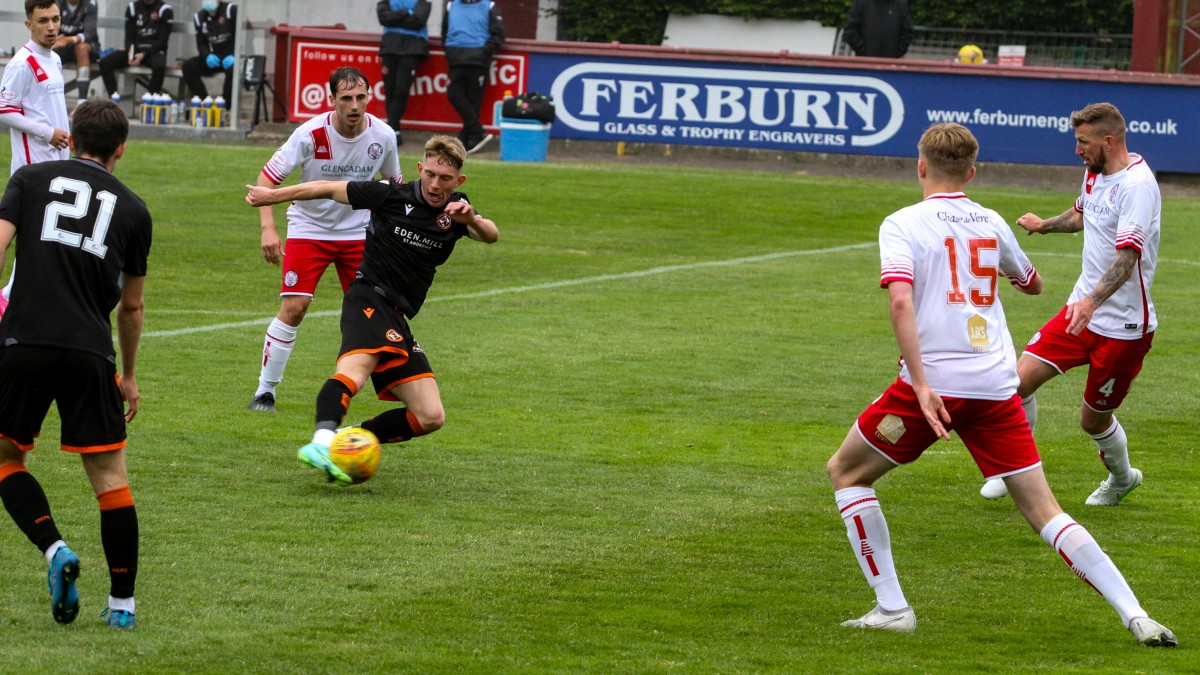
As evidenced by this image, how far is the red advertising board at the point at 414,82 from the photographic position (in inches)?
1002

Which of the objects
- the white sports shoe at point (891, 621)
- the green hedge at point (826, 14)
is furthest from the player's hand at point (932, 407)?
the green hedge at point (826, 14)

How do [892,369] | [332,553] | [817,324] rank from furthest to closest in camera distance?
[817,324], [892,369], [332,553]

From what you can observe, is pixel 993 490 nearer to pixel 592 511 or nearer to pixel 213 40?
pixel 592 511

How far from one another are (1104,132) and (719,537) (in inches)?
114

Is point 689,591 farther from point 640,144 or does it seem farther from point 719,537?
point 640,144

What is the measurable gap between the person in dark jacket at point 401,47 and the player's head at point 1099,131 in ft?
57.9

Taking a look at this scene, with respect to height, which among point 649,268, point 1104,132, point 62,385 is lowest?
point 649,268

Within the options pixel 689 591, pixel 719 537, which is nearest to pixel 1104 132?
pixel 719 537

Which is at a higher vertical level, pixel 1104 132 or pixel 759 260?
pixel 1104 132

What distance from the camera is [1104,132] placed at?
8.07 metres

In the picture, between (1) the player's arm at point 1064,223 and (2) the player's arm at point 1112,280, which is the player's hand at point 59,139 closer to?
(1) the player's arm at point 1064,223

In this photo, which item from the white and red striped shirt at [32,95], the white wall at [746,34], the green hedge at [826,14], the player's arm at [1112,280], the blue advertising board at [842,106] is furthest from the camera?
the white wall at [746,34]

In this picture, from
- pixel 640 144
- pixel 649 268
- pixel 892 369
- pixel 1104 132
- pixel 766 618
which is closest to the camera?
pixel 766 618

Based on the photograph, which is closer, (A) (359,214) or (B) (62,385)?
(B) (62,385)
